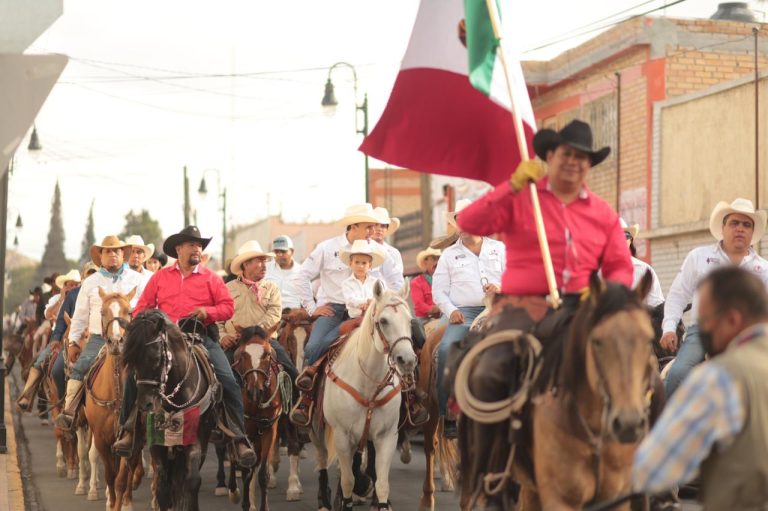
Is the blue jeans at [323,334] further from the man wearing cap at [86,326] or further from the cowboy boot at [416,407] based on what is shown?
the man wearing cap at [86,326]

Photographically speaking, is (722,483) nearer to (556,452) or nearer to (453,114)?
(556,452)

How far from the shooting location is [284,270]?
19859mm

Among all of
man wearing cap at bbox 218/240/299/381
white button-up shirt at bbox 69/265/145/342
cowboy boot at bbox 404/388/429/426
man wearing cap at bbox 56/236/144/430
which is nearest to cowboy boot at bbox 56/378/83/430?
man wearing cap at bbox 56/236/144/430

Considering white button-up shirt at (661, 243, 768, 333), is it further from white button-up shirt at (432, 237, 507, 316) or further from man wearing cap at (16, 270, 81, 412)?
man wearing cap at (16, 270, 81, 412)

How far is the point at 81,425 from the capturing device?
1488 centimetres

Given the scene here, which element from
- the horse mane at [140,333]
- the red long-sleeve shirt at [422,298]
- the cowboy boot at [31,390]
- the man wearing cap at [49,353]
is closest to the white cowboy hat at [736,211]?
the horse mane at [140,333]

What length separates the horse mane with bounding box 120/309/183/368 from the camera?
36.0 ft

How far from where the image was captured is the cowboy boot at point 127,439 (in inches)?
459

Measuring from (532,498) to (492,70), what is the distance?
9.26ft

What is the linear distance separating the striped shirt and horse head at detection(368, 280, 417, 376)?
6.54m

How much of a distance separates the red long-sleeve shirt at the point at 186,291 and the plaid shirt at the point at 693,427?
322 inches

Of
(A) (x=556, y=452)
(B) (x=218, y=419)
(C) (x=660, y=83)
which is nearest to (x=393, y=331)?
(B) (x=218, y=419)

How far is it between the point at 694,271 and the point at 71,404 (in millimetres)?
7161

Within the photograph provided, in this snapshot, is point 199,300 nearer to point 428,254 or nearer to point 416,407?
point 416,407
